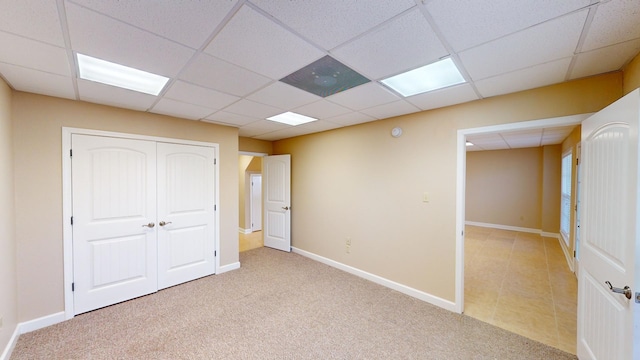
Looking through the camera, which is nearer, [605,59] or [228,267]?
[605,59]

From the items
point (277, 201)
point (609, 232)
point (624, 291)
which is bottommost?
point (624, 291)

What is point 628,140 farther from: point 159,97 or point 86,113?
point 86,113

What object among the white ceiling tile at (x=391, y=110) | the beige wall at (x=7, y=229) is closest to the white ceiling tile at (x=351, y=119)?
the white ceiling tile at (x=391, y=110)

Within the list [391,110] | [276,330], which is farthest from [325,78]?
[276,330]

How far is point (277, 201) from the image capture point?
508cm

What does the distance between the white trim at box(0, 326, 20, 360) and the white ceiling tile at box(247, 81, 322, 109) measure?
9.89ft

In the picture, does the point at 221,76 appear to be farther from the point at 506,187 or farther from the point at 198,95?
the point at 506,187

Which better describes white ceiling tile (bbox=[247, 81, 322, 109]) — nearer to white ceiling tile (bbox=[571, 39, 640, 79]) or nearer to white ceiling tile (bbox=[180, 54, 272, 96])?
white ceiling tile (bbox=[180, 54, 272, 96])

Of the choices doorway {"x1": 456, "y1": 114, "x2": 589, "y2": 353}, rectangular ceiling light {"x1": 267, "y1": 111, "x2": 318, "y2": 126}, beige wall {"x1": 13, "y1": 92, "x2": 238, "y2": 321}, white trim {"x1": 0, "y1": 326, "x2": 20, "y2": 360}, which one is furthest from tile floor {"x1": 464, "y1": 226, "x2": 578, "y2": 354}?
beige wall {"x1": 13, "y1": 92, "x2": 238, "y2": 321}

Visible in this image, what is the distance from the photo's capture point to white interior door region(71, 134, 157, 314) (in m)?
2.70

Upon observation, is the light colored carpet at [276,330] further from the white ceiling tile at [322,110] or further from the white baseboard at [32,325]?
the white ceiling tile at [322,110]

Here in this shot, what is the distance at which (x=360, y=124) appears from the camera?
148 inches

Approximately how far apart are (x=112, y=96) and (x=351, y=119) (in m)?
2.83

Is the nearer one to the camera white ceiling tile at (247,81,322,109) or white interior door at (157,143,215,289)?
white ceiling tile at (247,81,322,109)
